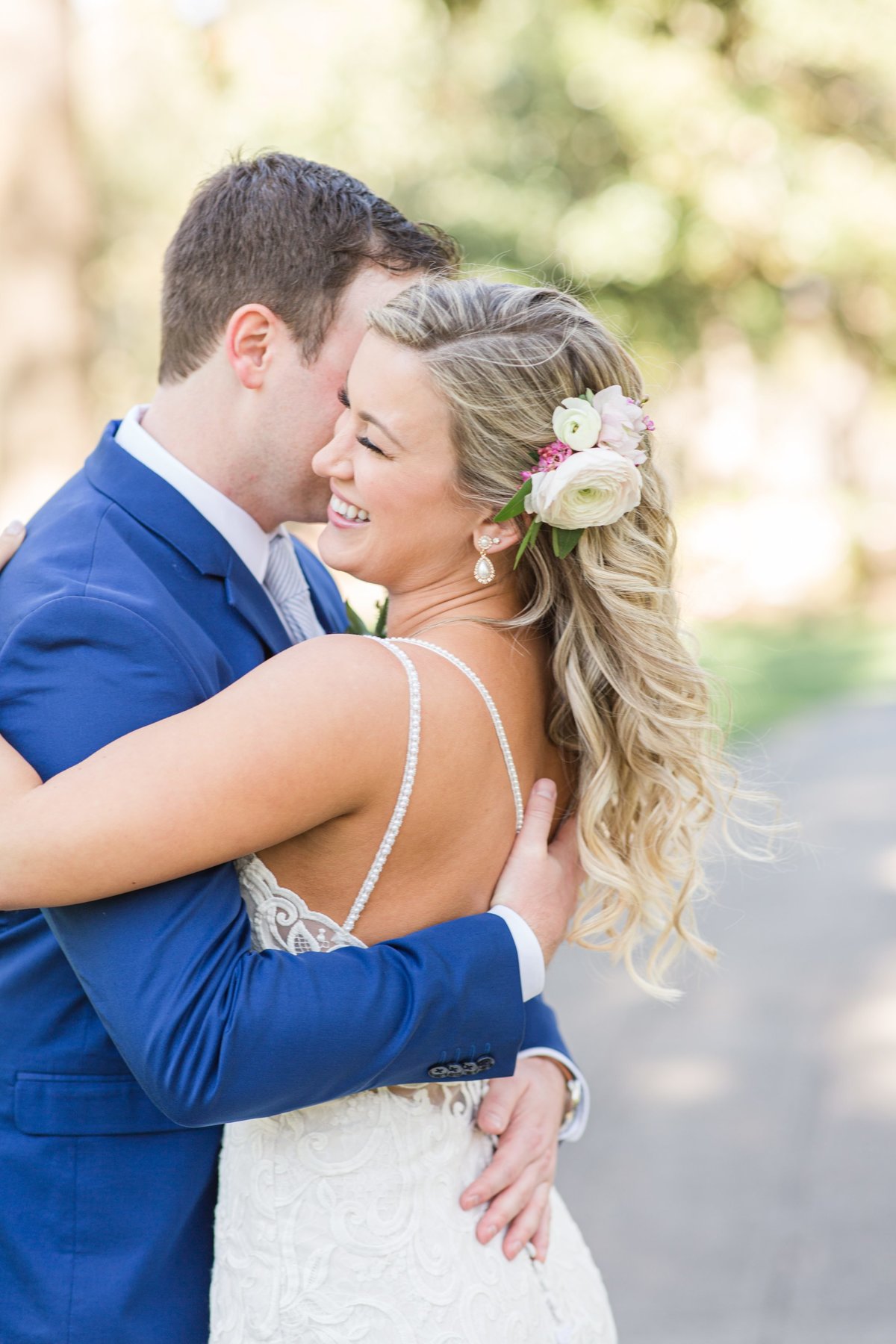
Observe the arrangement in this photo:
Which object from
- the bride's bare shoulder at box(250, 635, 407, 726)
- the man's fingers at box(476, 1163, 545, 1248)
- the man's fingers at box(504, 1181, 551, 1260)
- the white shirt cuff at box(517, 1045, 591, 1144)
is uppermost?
the bride's bare shoulder at box(250, 635, 407, 726)

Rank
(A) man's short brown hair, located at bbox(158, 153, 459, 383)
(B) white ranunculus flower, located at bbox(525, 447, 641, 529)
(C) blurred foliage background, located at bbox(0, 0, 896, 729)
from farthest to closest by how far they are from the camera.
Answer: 1. (C) blurred foliage background, located at bbox(0, 0, 896, 729)
2. (A) man's short brown hair, located at bbox(158, 153, 459, 383)
3. (B) white ranunculus flower, located at bbox(525, 447, 641, 529)

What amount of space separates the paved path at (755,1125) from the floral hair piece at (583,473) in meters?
1.04

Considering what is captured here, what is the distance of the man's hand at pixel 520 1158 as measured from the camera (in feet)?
6.32

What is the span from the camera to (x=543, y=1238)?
2.00 m

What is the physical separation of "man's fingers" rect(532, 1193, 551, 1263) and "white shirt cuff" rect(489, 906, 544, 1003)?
1.22 ft

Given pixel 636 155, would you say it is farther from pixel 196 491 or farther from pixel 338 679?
pixel 338 679

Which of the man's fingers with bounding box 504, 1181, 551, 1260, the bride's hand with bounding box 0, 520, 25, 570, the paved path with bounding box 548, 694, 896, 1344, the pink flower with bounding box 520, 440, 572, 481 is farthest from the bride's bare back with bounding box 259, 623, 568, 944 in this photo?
the paved path with bounding box 548, 694, 896, 1344

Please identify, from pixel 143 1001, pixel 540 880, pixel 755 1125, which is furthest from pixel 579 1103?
pixel 755 1125

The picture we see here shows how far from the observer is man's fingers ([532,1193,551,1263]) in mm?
1988

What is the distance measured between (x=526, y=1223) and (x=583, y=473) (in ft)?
3.46

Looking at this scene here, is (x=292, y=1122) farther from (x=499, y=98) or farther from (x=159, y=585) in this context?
(x=499, y=98)

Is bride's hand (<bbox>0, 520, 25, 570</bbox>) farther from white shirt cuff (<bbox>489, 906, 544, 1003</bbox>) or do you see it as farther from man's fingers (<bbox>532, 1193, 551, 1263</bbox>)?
man's fingers (<bbox>532, 1193, 551, 1263</bbox>)

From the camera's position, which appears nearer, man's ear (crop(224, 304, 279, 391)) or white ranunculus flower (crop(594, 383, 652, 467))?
white ranunculus flower (crop(594, 383, 652, 467))

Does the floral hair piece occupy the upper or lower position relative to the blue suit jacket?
upper
